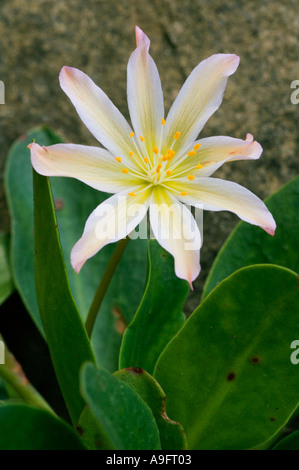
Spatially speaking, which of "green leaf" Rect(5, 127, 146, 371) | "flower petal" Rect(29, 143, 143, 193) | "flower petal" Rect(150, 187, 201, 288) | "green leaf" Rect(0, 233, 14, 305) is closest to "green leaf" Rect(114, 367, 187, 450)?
"flower petal" Rect(150, 187, 201, 288)

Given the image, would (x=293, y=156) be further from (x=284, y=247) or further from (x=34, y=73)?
(x=34, y=73)

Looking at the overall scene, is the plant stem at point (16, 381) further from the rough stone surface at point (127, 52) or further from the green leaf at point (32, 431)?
the rough stone surface at point (127, 52)

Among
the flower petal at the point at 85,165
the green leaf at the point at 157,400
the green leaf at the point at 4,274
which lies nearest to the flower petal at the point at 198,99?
the flower petal at the point at 85,165

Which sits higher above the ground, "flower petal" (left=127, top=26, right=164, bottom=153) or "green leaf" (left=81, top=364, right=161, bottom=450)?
"flower petal" (left=127, top=26, right=164, bottom=153)

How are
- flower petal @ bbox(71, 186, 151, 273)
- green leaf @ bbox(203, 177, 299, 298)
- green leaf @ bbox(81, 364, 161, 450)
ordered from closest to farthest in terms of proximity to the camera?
green leaf @ bbox(81, 364, 161, 450)
flower petal @ bbox(71, 186, 151, 273)
green leaf @ bbox(203, 177, 299, 298)

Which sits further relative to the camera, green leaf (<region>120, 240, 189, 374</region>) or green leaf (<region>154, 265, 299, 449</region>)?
green leaf (<region>120, 240, 189, 374</region>)

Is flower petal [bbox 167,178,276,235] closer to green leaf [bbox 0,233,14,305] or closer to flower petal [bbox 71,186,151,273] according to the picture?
flower petal [bbox 71,186,151,273]

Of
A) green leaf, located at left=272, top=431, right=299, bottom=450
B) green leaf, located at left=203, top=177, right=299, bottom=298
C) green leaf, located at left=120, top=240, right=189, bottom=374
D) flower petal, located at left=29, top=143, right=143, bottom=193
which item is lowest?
green leaf, located at left=272, top=431, right=299, bottom=450
